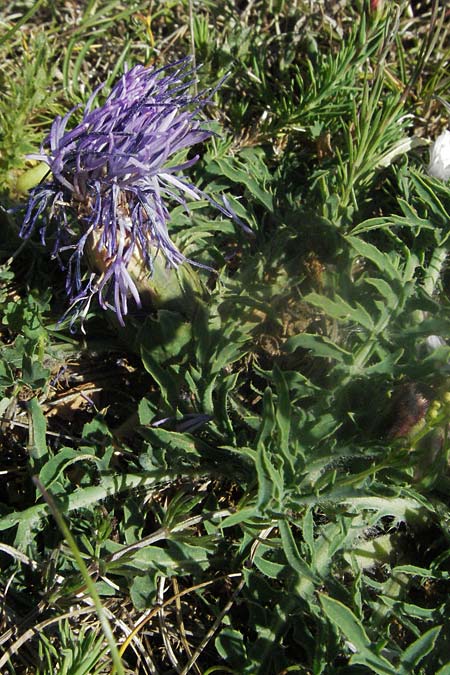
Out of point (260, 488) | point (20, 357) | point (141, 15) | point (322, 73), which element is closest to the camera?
point (260, 488)

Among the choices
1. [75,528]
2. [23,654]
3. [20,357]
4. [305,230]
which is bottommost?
[23,654]

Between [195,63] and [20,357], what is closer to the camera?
[20,357]

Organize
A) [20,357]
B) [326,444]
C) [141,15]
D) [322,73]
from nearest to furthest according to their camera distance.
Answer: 1. [326,444]
2. [20,357]
3. [322,73]
4. [141,15]

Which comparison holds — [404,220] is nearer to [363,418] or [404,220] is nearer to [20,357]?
[363,418]

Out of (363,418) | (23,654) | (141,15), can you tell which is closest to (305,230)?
(363,418)

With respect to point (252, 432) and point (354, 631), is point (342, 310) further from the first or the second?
point (354, 631)

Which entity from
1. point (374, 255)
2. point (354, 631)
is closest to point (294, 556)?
point (354, 631)
